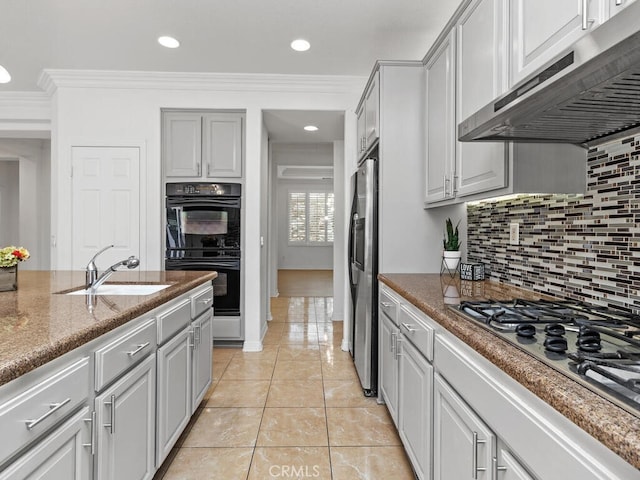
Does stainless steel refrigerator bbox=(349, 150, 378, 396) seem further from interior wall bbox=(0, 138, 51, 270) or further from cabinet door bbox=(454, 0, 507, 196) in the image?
interior wall bbox=(0, 138, 51, 270)

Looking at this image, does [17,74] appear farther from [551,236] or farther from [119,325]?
[551,236]

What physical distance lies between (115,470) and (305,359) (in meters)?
2.31

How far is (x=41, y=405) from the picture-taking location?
91 cm

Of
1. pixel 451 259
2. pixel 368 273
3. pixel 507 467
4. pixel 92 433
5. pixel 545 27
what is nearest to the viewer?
pixel 507 467

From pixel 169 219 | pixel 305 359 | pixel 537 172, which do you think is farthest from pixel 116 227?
pixel 537 172

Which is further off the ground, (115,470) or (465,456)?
(465,456)

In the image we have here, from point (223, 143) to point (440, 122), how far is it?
2305mm

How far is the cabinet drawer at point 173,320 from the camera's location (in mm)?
1689

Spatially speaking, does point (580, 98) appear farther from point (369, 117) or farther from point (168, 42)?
point (168, 42)

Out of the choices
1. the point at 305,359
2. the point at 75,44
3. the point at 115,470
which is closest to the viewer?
the point at 115,470

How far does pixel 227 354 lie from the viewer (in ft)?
12.0

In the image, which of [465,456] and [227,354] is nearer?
[465,456]

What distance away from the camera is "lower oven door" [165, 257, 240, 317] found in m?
3.82

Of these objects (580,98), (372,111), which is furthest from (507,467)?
(372,111)
